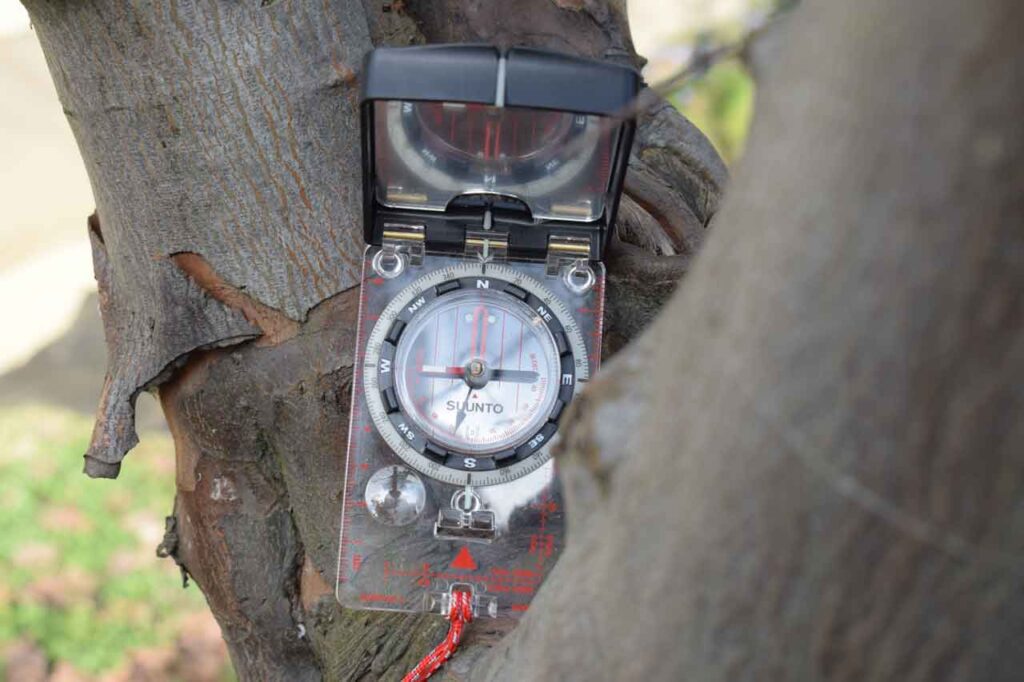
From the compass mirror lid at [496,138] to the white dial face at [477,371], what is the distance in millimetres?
91

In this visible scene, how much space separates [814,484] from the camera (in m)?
0.63

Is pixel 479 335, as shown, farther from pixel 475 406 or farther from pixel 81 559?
pixel 81 559

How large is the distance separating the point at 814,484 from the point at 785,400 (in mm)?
48

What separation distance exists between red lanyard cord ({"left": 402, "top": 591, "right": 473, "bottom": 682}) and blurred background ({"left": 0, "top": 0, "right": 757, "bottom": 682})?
2.83 feet

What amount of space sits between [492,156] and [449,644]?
54 centimetres

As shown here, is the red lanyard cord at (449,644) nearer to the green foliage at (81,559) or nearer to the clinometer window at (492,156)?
the clinometer window at (492,156)

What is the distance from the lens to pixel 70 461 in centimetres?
354

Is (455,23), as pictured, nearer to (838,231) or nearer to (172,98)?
(172,98)

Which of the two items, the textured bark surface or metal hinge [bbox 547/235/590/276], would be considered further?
metal hinge [bbox 547/235/590/276]

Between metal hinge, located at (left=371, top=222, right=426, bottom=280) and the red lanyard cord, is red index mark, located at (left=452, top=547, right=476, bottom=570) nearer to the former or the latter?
the red lanyard cord

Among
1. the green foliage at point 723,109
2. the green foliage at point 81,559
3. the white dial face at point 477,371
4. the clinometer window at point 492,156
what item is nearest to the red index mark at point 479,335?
the white dial face at point 477,371

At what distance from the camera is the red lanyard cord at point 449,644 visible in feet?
4.10

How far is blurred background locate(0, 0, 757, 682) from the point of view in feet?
9.78

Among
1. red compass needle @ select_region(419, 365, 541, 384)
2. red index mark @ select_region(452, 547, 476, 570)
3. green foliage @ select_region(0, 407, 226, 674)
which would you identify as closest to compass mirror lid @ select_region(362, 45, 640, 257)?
red compass needle @ select_region(419, 365, 541, 384)
